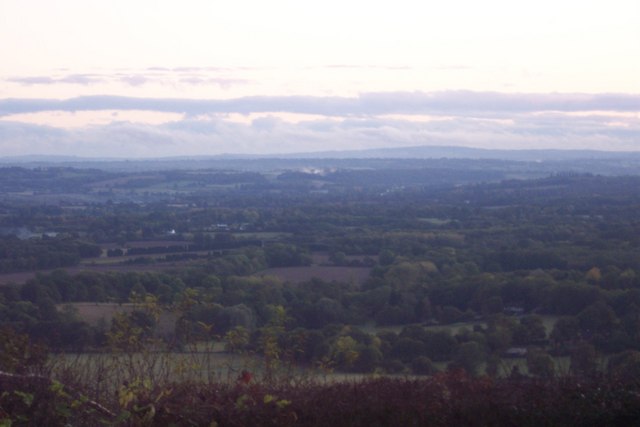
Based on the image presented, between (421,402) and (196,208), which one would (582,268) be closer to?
(421,402)

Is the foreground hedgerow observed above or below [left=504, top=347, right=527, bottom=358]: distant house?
above

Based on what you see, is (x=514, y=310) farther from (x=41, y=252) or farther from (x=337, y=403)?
(x=41, y=252)

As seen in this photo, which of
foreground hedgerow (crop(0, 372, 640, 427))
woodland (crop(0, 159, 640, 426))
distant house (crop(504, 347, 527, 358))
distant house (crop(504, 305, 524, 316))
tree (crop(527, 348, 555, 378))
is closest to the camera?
foreground hedgerow (crop(0, 372, 640, 427))

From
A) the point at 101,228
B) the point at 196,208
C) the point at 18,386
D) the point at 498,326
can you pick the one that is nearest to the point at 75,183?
the point at 196,208

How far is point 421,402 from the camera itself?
21.3 ft

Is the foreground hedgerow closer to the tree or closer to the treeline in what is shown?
the tree

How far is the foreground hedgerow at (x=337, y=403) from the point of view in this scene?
5895 millimetres

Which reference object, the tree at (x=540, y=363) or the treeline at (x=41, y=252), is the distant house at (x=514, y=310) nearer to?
the tree at (x=540, y=363)

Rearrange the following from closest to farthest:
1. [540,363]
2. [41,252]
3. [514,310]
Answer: [540,363] < [514,310] < [41,252]

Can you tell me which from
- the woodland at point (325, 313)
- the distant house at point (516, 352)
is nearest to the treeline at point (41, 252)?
the woodland at point (325, 313)

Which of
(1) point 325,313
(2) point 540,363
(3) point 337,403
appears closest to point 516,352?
(2) point 540,363

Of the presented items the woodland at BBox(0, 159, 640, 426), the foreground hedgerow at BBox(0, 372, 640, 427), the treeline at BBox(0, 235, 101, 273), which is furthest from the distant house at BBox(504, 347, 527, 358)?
the treeline at BBox(0, 235, 101, 273)

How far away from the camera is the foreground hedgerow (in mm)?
5895

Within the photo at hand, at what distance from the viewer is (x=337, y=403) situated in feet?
21.1
